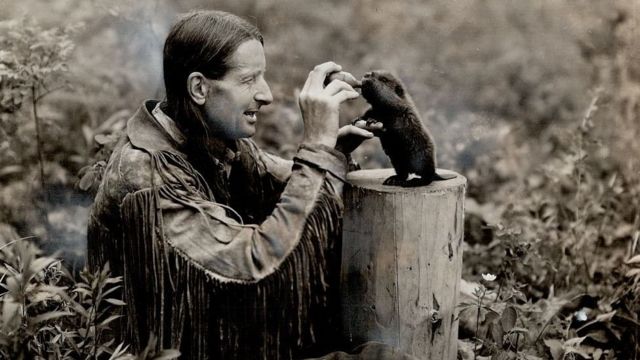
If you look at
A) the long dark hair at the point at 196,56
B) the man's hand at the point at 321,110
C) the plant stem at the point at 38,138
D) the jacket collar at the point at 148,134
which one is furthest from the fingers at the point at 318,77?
the plant stem at the point at 38,138

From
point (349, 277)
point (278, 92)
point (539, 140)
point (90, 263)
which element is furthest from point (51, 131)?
point (539, 140)

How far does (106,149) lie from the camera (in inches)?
176

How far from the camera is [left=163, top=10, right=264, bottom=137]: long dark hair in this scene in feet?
→ 9.73

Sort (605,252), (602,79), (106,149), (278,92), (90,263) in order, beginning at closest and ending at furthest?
(90,263)
(106,149)
(605,252)
(602,79)
(278,92)

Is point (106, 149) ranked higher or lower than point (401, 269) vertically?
higher

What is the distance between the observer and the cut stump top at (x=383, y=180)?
117 inches

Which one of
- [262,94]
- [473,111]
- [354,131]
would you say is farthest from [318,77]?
[473,111]

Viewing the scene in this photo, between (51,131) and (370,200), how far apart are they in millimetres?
3104

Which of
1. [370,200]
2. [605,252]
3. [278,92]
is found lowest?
[605,252]

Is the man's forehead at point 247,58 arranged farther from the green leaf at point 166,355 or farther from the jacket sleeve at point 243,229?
the green leaf at point 166,355

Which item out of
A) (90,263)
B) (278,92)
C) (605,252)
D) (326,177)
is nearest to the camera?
(326,177)

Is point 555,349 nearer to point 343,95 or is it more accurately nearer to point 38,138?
point 343,95

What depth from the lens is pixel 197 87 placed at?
3.03m

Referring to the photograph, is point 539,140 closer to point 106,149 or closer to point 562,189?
point 562,189
